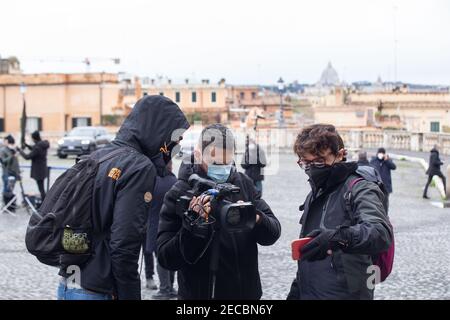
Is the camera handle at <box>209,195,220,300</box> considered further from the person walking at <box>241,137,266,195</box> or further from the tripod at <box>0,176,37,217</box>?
the tripod at <box>0,176,37,217</box>

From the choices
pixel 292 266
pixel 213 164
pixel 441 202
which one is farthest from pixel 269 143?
pixel 213 164

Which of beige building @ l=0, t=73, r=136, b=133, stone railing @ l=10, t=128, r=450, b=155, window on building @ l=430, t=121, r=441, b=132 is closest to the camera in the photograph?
stone railing @ l=10, t=128, r=450, b=155

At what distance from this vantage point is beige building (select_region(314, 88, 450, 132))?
7119 cm

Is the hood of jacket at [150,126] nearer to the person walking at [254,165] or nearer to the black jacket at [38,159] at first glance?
the person walking at [254,165]

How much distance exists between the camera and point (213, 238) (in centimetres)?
503

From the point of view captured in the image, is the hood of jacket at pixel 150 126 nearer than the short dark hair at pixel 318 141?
No

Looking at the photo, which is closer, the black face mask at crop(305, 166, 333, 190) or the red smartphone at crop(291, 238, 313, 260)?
the red smartphone at crop(291, 238, 313, 260)

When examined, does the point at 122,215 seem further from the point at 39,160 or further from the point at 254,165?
the point at 39,160

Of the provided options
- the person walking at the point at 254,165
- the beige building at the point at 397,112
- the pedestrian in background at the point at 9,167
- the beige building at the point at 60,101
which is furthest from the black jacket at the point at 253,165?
the beige building at the point at 397,112

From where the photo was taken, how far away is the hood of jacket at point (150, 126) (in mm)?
5012

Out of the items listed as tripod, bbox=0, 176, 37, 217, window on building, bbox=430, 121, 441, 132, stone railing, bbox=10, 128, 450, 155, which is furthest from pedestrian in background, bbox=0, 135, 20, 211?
window on building, bbox=430, 121, 441, 132

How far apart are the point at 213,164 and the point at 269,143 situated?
39657mm

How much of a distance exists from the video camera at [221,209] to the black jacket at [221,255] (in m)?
0.18
